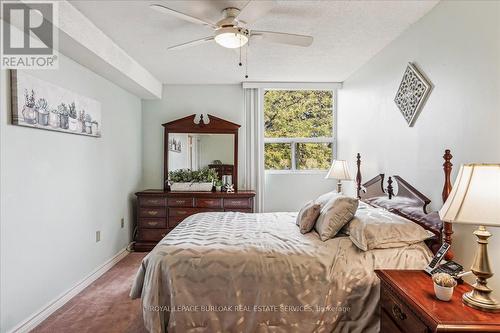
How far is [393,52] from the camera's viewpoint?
3.02 metres

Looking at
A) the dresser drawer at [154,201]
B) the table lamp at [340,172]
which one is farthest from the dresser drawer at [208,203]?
the table lamp at [340,172]

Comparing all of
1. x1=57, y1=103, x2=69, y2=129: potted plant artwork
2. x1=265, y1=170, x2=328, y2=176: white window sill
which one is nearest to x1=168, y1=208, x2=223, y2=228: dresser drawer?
x1=265, y1=170, x2=328, y2=176: white window sill

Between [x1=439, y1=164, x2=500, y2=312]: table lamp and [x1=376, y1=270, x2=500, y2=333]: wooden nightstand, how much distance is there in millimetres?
94

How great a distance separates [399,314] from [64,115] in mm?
3104

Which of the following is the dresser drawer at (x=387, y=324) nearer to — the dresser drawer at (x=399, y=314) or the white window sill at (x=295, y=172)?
the dresser drawer at (x=399, y=314)

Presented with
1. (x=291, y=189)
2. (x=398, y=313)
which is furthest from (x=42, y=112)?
(x=291, y=189)

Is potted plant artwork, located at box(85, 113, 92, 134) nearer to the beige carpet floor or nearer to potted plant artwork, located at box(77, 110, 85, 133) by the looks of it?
potted plant artwork, located at box(77, 110, 85, 133)

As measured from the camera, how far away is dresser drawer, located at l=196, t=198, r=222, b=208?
171 inches

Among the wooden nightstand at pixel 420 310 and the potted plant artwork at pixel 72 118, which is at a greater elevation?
the potted plant artwork at pixel 72 118

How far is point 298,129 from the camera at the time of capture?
16.4ft

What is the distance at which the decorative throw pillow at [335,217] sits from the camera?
2.31 meters

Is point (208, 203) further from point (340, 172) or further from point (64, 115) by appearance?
point (64, 115)

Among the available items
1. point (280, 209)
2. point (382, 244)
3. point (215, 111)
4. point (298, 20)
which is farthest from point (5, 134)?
point (280, 209)

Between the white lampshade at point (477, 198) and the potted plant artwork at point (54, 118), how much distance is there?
2985 mm
